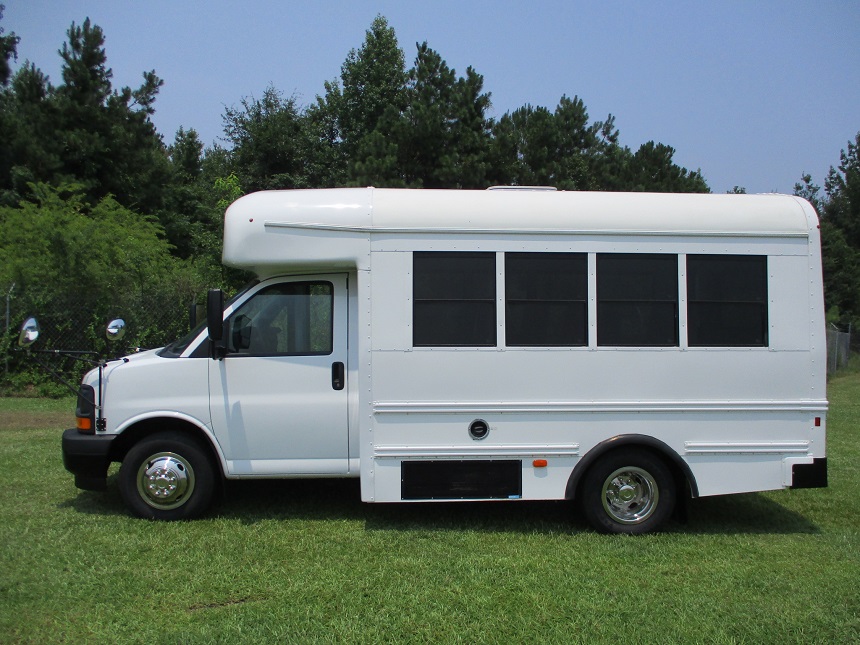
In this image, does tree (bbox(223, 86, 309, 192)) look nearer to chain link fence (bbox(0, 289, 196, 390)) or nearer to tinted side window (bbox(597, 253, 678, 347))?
chain link fence (bbox(0, 289, 196, 390))

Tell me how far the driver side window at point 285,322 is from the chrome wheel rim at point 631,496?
255 cm

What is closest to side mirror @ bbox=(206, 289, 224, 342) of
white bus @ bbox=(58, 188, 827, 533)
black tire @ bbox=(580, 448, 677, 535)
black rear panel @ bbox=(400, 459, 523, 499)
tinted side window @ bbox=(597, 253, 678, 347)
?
white bus @ bbox=(58, 188, 827, 533)

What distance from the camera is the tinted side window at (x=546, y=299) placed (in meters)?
5.91

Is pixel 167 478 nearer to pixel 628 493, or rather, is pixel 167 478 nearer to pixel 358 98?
pixel 628 493

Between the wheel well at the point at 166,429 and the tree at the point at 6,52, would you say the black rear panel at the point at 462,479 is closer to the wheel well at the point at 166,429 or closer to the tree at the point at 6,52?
the wheel well at the point at 166,429

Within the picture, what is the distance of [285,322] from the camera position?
625cm

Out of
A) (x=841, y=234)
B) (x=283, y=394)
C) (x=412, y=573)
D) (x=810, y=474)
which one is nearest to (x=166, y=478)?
(x=283, y=394)

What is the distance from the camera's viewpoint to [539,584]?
4.91 m

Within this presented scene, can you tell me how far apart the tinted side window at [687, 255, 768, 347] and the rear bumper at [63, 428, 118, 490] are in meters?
4.76

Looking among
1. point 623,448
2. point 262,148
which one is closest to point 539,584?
point 623,448

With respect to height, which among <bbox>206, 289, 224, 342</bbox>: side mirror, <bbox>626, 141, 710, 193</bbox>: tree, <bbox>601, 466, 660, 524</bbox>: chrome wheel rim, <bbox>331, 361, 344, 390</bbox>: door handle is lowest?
<bbox>601, 466, 660, 524</bbox>: chrome wheel rim

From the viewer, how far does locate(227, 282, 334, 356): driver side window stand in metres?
6.20

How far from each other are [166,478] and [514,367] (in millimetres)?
Answer: 2940

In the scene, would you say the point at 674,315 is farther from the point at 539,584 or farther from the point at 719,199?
the point at 539,584
